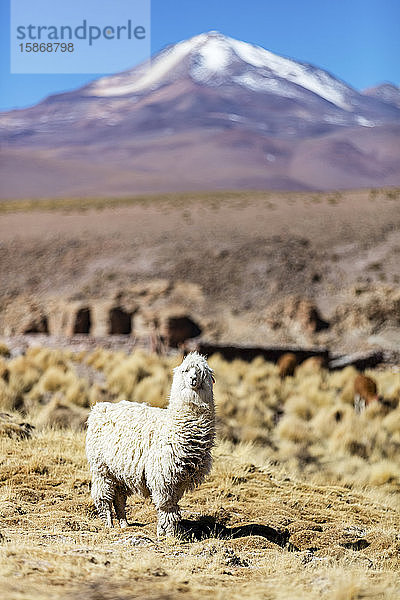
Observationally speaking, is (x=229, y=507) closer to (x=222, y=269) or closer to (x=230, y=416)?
(x=230, y=416)

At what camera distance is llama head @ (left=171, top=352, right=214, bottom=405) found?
6602mm

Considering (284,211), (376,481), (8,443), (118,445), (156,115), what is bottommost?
(376,481)

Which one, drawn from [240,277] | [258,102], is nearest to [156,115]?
[258,102]

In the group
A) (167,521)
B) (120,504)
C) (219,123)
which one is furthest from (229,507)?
(219,123)

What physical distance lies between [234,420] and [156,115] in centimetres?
13383

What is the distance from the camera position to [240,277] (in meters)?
37.6

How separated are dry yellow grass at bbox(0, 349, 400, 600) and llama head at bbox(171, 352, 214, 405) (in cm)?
124

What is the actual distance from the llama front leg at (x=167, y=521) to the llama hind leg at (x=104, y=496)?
2.06 ft

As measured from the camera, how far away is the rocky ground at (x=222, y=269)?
3016cm

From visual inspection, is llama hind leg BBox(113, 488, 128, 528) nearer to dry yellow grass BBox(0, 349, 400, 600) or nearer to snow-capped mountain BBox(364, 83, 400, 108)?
dry yellow grass BBox(0, 349, 400, 600)

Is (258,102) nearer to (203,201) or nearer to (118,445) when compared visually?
(203,201)

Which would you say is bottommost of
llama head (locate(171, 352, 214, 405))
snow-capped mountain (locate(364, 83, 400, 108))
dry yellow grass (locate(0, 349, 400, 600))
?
dry yellow grass (locate(0, 349, 400, 600))

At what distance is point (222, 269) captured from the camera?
3866 cm

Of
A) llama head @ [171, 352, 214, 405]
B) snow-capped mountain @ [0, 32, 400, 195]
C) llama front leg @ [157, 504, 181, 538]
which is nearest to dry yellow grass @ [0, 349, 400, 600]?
llama front leg @ [157, 504, 181, 538]
